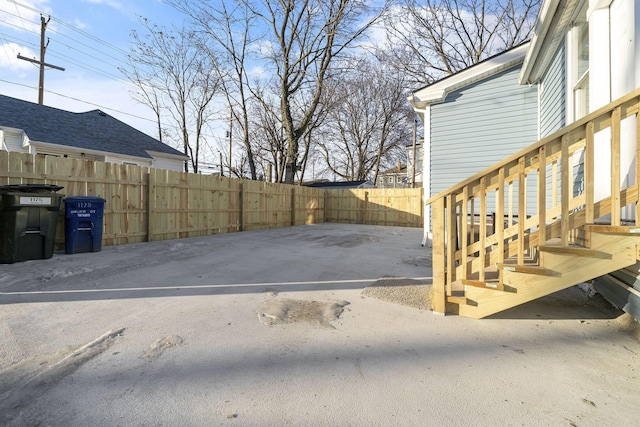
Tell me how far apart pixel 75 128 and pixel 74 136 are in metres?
0.99

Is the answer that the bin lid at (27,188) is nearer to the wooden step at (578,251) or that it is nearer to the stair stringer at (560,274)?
the stair stringer at (560,274)

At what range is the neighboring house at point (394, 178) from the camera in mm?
31486

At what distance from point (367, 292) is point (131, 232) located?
6102 mm

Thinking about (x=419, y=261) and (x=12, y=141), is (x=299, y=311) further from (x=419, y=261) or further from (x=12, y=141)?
(x=12, y=141)

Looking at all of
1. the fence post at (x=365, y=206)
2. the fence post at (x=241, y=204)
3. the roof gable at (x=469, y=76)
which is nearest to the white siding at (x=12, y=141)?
the fence post at (x=241, y=204)

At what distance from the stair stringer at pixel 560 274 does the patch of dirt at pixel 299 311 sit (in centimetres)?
133

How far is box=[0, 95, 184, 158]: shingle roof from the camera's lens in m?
11.4

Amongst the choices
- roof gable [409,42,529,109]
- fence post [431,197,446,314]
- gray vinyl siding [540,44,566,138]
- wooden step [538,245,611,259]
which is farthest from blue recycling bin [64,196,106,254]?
gray vinyl siding [540,44,566,138]

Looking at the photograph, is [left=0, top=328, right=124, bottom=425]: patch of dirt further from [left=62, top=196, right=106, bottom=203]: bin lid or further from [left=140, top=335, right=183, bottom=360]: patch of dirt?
[left=62, top=196, right=106, bottom=203]: bin lid

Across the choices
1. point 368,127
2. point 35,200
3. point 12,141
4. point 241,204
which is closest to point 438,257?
point 35,200

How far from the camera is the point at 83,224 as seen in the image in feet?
19.2

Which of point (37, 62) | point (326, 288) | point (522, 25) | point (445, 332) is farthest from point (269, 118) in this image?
point (445, 332)

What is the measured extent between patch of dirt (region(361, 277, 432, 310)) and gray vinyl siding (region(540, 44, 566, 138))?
3367 millimetres

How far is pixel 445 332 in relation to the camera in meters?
2.57
